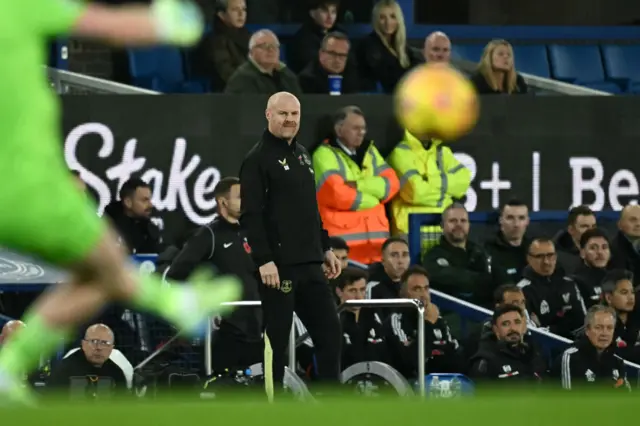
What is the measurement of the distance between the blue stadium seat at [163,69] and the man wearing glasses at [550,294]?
327 centimetres

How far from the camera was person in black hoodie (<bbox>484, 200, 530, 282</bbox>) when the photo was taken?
1126cm

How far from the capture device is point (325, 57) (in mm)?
12328

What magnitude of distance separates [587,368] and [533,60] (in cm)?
484

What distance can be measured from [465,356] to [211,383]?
203cm

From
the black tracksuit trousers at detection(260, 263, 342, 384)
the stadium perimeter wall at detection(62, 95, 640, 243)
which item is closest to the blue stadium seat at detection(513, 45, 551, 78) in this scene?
the stadium perimeter wall at detection(62, 95, 640, 243)

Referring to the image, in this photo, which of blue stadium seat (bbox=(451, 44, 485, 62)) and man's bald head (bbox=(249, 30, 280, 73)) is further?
blue stadium seat (bbox=(451, 44, 485, 62))

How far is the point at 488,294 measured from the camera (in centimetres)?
1109

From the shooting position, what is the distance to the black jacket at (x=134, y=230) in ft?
35.2

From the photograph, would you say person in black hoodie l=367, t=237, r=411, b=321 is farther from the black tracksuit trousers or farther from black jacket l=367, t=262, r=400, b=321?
the black tracksuit trousers

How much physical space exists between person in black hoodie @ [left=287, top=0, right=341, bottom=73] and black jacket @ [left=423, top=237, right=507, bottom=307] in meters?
2.58

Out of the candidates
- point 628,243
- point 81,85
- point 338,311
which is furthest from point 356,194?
point 81,85

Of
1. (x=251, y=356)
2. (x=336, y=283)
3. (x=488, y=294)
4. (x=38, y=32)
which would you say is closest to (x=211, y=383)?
(x=251, y=356)

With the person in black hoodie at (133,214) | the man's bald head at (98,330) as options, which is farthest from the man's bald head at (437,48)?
the man's bald head at (98,330)

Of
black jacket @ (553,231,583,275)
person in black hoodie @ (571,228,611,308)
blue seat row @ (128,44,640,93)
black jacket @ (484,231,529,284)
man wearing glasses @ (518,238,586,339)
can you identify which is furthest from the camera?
blue seat row @ (128,44,640,93)
